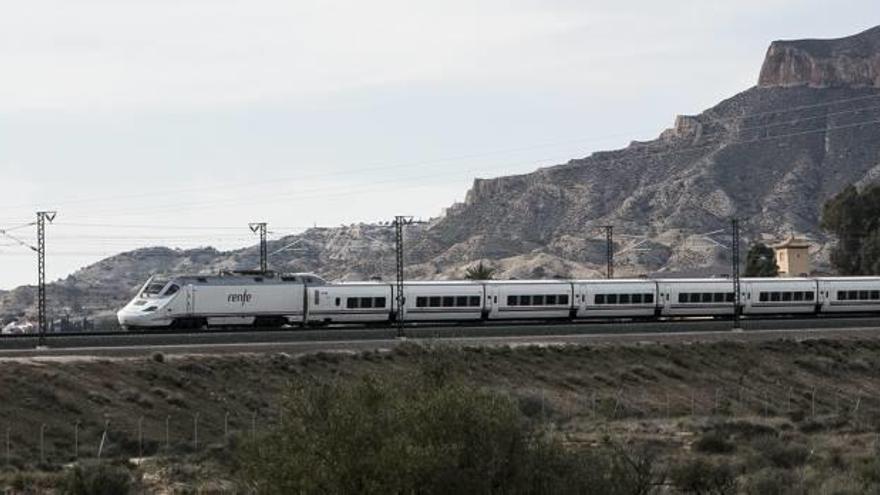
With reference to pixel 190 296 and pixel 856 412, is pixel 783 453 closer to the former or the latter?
pixel 856 412

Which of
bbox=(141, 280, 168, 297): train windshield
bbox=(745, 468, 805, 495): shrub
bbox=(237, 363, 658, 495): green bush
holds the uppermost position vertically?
bbox=(141, 280, 168, 297): train windshield

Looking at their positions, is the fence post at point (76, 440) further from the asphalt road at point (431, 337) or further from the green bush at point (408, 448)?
the green bush at point (408, 448)

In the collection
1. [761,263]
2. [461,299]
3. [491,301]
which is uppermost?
[761,263]

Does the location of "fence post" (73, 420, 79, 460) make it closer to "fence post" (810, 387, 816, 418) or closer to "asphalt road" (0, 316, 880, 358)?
"asphalt road" (0, 316, 880, 358)

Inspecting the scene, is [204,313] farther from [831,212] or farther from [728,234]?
[728,234]

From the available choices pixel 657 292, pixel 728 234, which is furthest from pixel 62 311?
pixel 657 292

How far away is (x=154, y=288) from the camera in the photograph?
213 feet

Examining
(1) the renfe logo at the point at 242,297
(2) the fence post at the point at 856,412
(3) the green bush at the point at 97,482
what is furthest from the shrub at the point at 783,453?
(1) the renfe logo at the point at 242,297

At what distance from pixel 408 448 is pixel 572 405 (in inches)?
1374

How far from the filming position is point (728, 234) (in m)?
187

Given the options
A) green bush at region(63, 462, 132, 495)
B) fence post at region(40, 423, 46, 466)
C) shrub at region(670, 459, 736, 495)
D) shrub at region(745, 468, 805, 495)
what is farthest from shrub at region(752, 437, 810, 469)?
fence post at region(40, 423, 46, 466)

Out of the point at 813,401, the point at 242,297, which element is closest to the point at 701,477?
the point at 813,401

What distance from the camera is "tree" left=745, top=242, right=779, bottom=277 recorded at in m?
122

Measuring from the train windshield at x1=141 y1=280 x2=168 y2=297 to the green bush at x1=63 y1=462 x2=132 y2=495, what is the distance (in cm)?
3157
